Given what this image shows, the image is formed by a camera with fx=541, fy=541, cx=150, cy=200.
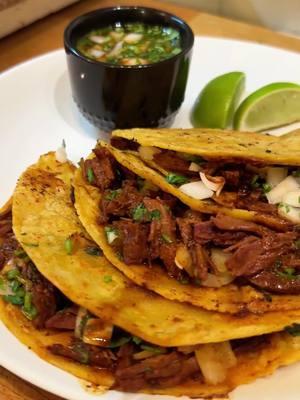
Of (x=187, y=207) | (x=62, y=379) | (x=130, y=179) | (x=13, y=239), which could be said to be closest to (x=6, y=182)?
(x=13, y=239)

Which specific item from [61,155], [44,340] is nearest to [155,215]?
[44,340]

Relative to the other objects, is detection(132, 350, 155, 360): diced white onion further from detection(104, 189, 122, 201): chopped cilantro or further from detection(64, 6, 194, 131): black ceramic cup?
detection(64, 6, 194, 131): black ceramic cup

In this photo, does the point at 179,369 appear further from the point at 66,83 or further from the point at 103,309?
the point at 66,83

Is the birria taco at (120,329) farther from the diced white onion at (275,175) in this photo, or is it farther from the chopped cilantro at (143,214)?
the diced white onion at (275,175)

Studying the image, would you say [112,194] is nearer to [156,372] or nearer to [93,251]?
[93,251]

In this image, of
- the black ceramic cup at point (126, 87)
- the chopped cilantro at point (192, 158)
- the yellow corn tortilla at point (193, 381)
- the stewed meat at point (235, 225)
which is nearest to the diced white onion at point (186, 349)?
the yellow corn tortilla at point (193, 381)
